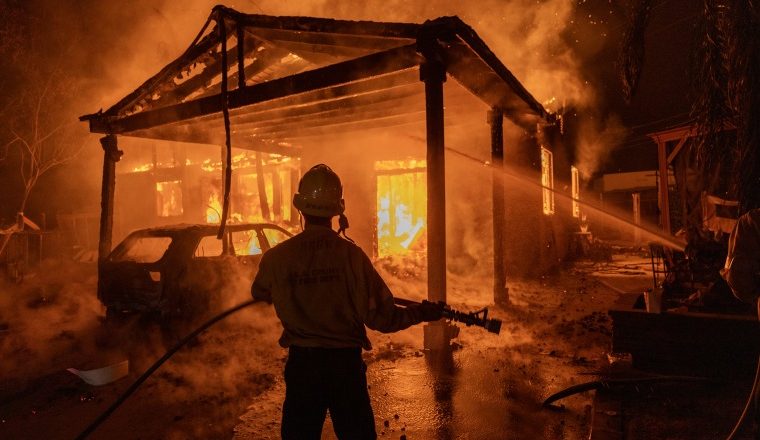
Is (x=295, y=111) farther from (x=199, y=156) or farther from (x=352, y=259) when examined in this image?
(x=199, y=156)

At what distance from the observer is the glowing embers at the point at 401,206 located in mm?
12141

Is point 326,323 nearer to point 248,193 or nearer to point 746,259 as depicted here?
point 746,259

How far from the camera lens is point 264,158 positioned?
1628 cm

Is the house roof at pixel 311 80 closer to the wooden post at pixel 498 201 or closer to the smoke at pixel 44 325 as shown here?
the wooden post at pixel 498 201

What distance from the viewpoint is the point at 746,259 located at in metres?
3.12

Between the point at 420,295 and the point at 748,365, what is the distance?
18.2ft

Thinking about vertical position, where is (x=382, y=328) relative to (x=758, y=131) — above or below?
below

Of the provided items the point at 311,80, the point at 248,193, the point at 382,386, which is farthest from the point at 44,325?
the point at 248,193

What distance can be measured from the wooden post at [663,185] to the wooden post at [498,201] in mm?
8218

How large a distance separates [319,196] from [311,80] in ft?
12.9

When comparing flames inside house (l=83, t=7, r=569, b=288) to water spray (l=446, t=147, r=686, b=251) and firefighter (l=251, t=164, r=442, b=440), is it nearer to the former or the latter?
water spray (l=446, t=147, r=686, b=251)

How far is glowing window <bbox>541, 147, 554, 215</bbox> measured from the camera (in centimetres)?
1294

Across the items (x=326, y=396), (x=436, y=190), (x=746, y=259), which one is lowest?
(x=326, y=396)

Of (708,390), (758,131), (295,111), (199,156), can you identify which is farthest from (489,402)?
(199,156)
